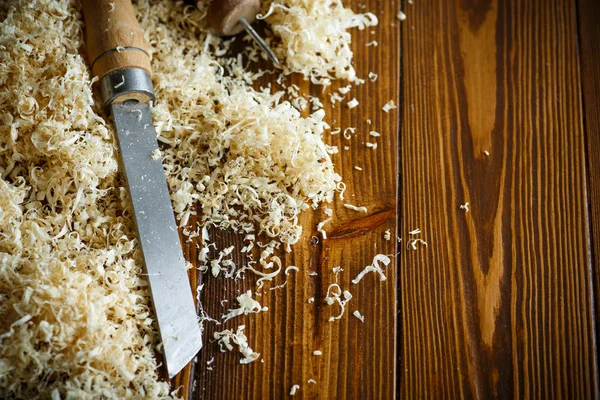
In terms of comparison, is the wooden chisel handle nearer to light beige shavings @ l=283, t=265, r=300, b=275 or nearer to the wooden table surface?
the wooden table surface

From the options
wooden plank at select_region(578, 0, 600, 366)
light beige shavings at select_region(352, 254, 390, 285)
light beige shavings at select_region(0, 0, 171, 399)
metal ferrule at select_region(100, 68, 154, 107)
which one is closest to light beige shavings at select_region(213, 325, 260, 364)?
light beige shavings at select_region(0, 0, 171, 399)

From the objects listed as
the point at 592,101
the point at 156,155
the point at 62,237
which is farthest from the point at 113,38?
the point at 592,101

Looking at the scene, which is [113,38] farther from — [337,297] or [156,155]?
[337,297]

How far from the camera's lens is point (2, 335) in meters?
0.90

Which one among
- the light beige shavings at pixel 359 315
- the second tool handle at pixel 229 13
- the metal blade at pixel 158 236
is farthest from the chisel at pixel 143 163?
the light beige shavings at pixel 359 315

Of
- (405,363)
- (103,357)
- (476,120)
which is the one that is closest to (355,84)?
(476,120)

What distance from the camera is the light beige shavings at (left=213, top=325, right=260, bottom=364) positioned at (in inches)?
40.3

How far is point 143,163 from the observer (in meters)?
1.10

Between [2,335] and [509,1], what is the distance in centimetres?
123

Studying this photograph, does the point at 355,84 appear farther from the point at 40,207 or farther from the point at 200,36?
the point at 40,207

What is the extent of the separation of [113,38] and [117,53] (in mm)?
32

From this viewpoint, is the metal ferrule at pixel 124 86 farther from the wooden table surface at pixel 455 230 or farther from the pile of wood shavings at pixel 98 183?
the wooden table surface at pixel 455 230

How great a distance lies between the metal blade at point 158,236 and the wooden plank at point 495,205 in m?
0.37

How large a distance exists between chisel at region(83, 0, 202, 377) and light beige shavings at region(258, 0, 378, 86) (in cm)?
29
